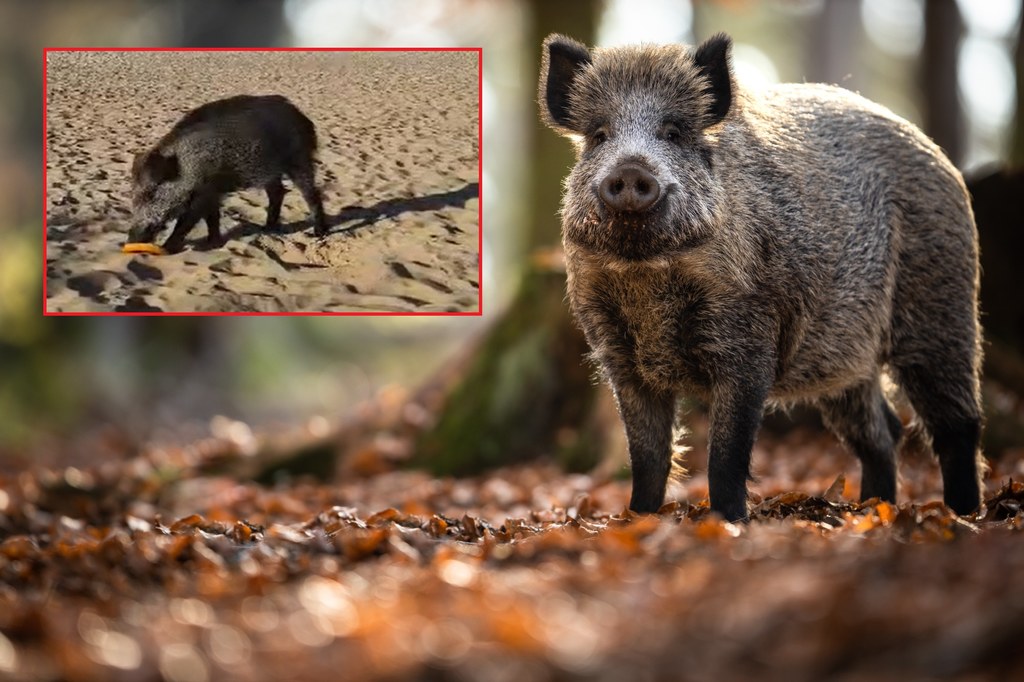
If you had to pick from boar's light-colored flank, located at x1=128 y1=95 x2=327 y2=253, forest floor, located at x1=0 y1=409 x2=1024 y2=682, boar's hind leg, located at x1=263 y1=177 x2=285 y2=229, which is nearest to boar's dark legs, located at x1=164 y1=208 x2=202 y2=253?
boar's light-colored flank, located at x1=128 y1=95 x2=327 y2=253

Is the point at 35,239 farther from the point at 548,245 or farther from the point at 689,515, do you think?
the point at 689,515

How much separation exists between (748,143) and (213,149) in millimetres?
2690

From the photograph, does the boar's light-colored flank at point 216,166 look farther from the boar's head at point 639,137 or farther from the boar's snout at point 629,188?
the boar's snout at point 629,188

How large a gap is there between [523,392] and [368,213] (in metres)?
3.37

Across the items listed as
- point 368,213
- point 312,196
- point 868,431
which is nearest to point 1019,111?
point 868,431

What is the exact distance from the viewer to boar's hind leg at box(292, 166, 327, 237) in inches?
226

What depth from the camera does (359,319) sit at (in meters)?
26.9

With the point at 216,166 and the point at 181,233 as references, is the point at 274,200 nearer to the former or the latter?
the point at 216,166

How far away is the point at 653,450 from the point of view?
5.58 m

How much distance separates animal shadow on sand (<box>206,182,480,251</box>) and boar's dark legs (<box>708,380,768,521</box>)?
167cm

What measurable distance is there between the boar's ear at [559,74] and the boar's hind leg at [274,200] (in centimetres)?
139

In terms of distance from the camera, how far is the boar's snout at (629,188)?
4895mm

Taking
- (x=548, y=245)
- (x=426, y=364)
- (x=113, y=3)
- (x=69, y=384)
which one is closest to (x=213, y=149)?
(x=548, y=245)

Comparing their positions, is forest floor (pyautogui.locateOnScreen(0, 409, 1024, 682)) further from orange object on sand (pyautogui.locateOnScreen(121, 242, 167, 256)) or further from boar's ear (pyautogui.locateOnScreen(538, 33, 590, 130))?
boar's ear (pyautogui.locateOnScreen(538, 33, 590, 130))
